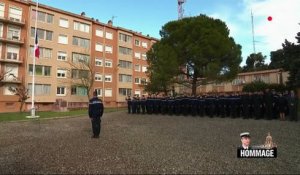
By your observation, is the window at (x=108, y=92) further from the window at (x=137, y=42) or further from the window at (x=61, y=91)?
the window at (x=137, y=42)

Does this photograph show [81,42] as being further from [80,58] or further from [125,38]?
[125,38]

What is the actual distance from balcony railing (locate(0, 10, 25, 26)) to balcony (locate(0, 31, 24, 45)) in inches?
68.7

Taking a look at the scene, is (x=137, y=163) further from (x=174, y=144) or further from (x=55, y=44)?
(x=55, y=44)

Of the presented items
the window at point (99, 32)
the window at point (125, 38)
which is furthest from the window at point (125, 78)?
the window at point (99, 32)

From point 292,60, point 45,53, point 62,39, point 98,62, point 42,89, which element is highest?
point 62,39

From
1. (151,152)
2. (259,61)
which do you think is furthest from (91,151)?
(259,61)

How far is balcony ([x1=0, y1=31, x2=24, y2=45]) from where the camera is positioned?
139 feet

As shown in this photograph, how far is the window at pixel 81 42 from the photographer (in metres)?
51.4

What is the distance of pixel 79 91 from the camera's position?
168ft

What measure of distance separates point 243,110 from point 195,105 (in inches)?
155

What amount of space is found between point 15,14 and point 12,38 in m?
3.72

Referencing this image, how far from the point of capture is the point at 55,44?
48094 mm

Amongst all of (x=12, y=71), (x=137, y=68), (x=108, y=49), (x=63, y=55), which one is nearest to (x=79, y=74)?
(x=63, y=55)

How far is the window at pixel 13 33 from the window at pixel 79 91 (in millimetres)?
11609
